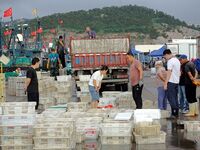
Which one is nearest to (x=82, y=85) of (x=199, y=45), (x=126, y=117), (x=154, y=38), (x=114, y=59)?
(x=114, y=59)

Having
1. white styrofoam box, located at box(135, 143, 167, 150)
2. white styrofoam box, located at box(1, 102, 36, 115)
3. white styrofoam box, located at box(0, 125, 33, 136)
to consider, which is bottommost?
white styrofoam box, located at box(135, 143, 167, 150)

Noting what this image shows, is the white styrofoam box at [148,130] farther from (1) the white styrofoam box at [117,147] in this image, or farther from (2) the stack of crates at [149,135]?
(1) the white styrofoam box at [117,147]

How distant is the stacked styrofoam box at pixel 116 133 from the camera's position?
1036cm

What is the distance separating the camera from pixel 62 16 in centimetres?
18038

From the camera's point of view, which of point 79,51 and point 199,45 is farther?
point 199,45

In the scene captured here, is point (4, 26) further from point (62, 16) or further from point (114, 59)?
point (62, 16)

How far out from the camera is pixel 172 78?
46.3ft

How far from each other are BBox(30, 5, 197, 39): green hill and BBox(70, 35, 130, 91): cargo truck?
13611 cm

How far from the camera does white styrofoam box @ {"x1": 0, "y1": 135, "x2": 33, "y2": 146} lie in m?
9.97

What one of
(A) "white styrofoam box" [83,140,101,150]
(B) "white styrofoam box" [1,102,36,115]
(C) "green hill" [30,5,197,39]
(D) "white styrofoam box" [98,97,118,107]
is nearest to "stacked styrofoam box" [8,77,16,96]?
(D) "white styrofoam box" [98,97,118,107]

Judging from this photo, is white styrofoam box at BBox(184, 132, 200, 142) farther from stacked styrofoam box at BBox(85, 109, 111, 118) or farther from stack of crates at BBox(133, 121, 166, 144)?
stacked styrofoam box at BBox(85, 109, 111, 118)

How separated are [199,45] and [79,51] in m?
21.7

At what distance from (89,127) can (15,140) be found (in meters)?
1.89

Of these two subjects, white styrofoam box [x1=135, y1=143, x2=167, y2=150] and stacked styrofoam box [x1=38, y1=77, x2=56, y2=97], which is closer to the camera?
white styrofoam box [x1=135, y1=143, x2=167, y2=150]
